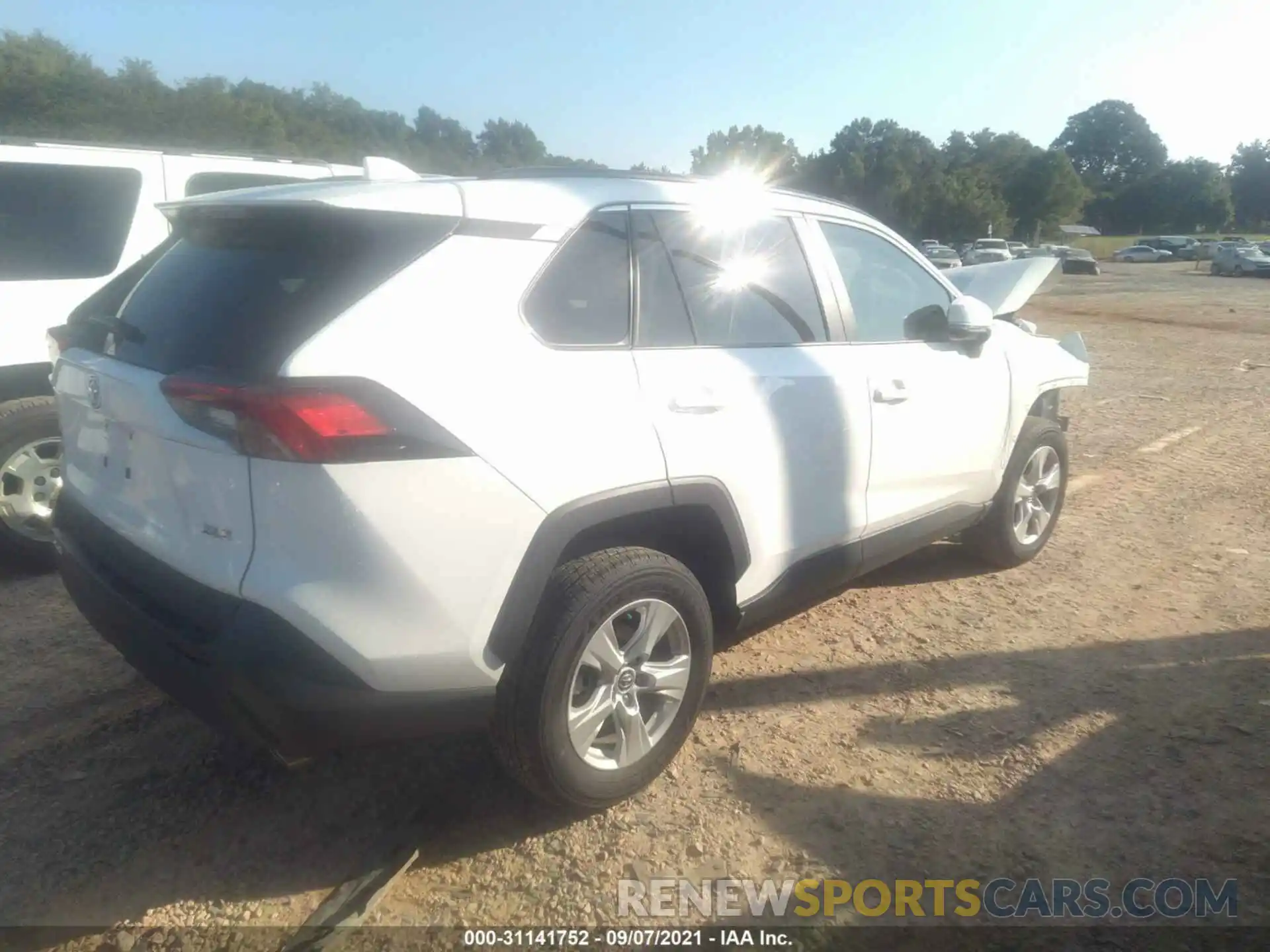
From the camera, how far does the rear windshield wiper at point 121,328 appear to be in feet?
8.27

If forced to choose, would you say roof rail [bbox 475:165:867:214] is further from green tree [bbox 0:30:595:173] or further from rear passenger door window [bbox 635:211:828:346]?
green tree [bbox 0:30:595:173]

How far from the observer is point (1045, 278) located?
5.12 meters

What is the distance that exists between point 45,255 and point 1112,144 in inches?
5459

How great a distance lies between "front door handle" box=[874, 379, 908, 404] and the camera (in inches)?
138

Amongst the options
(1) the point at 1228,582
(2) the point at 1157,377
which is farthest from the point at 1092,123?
(1) the point at 1228,582

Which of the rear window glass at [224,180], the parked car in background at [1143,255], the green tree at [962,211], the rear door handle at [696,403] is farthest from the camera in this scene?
the green tree at [962,211]

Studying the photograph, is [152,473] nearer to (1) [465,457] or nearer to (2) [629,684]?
(1) [465,457]

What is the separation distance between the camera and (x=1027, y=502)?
4.75 metres

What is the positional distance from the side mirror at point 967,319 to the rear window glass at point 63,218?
382 centimetres

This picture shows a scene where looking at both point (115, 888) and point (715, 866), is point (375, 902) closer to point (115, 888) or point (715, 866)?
point (115, 888)

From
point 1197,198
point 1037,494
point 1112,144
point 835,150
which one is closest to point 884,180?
point 835,150

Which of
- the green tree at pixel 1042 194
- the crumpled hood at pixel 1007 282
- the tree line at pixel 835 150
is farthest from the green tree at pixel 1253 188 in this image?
the crumpled hood at pixel 1007 282

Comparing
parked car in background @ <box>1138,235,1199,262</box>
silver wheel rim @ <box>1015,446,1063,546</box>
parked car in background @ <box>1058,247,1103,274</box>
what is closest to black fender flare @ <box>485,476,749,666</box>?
silver wheel rim @ <box>1015,446,1063,546</box>

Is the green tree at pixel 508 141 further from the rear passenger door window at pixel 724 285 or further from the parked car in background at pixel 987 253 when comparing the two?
the rear passenger door window at pixel 724 285
